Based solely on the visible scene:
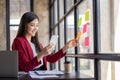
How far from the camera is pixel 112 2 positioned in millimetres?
2119

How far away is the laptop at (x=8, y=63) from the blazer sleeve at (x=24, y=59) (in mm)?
461

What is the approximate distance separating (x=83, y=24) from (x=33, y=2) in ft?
14.3

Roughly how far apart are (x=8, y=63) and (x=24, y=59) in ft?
1.96

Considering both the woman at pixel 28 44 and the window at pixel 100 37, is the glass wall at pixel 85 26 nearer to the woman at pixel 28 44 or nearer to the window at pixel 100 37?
the window at pixel 100 37

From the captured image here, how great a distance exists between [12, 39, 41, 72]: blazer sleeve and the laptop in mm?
461

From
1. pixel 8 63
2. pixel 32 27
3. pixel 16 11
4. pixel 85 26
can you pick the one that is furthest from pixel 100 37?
pixel 16 11

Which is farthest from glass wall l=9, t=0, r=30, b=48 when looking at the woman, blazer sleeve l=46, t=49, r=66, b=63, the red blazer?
the red blazer

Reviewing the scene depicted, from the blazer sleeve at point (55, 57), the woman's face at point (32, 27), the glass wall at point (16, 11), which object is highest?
the glass wall at point (16, 11)

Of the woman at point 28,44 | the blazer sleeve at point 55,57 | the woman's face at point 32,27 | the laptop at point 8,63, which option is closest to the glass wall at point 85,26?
the woman at point 28,44

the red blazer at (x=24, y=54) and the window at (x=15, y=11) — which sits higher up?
the window at (x=15, y=11)

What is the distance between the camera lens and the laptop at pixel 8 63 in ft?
6.29

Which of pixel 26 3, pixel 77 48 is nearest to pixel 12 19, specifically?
pixel 26 3

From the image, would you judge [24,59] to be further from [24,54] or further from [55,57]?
[55,57]

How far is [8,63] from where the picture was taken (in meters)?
1.94
